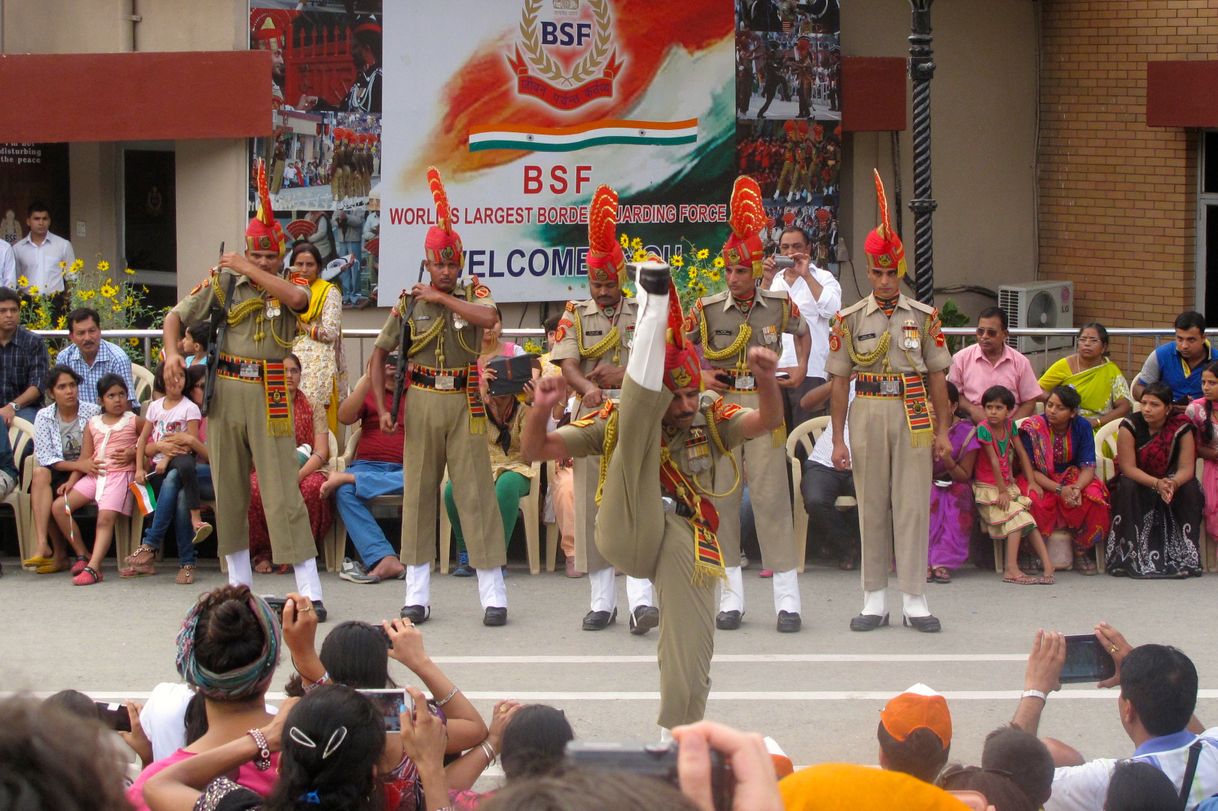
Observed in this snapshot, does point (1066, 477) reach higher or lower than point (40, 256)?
lower

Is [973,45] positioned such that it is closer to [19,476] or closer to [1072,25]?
[1072,25]

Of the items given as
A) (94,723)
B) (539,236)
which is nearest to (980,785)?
(94,723)

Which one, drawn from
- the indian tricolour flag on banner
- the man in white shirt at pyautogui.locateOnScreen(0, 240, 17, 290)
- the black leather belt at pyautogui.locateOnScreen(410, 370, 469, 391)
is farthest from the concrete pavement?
the indian tricolour flag on banner

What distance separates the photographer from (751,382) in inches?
335

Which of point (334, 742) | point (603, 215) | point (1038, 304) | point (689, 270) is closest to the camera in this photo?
point (334, 742)

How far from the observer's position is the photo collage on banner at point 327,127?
13.5 meters

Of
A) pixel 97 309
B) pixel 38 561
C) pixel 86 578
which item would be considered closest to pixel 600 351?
pixel 86 578

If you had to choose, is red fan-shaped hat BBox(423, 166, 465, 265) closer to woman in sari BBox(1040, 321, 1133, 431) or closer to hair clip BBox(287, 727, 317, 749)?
woman in sari BBox(1040, 321, 1133, 431)

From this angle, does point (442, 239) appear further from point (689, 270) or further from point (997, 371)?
point (689, 270)

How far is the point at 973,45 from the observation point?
629 inches

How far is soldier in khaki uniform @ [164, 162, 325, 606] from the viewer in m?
8.44

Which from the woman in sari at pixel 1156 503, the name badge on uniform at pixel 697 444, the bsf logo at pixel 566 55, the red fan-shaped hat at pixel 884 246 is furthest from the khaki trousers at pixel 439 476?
the bsf logo at pixel 566 55

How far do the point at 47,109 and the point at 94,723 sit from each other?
12.4 metres

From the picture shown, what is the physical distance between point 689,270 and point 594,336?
4.66 metres
